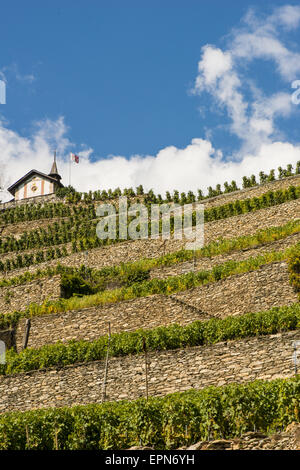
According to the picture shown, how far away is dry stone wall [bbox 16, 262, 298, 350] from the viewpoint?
21875mm

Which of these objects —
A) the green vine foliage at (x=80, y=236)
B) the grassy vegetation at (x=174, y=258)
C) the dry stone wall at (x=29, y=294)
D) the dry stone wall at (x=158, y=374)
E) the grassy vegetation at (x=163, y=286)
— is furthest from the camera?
the green vine foliage at (x=80, y=236)

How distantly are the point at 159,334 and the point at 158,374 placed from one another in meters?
1.41

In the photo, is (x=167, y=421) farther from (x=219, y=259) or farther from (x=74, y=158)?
(x=74, y=158)

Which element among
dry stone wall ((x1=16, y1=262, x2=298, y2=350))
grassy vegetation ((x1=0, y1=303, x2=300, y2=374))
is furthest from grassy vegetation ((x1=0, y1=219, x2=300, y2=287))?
grassy vegetation ((x1=0, y1=303, x2=300, y2=374))

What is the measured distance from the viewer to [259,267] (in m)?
22.8

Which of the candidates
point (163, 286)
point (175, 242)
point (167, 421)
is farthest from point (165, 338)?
point (175, 242)

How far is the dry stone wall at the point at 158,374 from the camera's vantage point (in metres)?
17.5

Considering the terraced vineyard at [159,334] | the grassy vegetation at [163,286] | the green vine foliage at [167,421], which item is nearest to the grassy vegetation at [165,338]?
the terraced vineyard at [159,334]

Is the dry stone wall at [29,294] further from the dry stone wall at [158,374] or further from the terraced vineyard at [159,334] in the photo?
the dry stone wall at [158,374]

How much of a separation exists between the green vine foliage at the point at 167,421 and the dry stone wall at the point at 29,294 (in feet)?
37.2

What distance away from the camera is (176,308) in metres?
22.3

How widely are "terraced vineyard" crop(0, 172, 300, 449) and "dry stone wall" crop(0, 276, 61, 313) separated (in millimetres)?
53

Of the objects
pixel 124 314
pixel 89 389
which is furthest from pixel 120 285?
pixel 89 389
